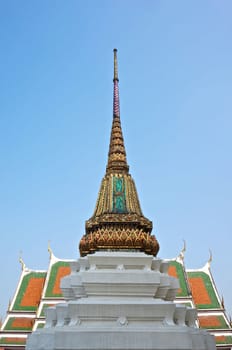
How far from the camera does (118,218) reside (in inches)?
347

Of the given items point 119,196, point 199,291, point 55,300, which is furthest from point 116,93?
point 199,291

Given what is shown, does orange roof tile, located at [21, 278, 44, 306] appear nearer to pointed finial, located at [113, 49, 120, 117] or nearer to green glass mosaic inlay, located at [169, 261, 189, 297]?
green glass mosaic inlay, located at [169, 261, 189, 297]

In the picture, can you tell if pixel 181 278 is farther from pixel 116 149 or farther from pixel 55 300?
pixel 116 149

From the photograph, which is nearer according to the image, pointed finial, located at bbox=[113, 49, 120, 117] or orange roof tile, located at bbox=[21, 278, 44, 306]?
pointed finial, located at bbox=[113, 49, 120, 117]

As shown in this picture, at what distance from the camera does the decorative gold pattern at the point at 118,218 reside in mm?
8438

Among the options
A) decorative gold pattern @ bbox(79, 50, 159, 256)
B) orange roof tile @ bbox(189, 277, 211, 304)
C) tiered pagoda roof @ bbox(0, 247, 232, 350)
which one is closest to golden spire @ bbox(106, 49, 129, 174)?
decorative gold pattern @ bbox(79, 50, 159, 256)

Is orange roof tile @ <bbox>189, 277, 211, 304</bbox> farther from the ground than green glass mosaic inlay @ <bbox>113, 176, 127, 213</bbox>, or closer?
farther from the ground

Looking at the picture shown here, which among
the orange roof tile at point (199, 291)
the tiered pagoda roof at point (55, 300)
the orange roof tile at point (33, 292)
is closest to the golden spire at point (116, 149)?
the tiered pagoda roof at point (55, 300)

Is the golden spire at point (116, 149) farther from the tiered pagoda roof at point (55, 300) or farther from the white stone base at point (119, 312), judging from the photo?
the tiered pagoda roof at point (55, 300)

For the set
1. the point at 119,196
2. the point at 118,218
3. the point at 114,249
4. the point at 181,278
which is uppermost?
the point at 181,278

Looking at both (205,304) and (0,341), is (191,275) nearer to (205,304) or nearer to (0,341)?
(205,304)

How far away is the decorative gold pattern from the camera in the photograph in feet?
27.7

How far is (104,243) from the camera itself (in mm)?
8406

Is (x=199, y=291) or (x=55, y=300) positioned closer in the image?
(x=55, y=300)
